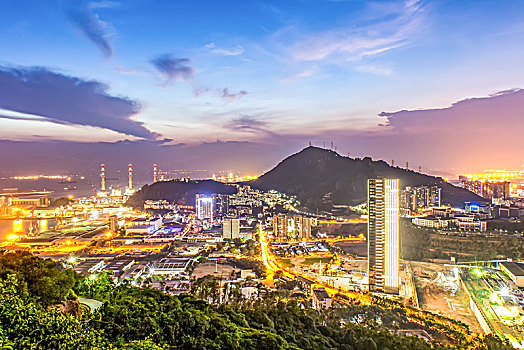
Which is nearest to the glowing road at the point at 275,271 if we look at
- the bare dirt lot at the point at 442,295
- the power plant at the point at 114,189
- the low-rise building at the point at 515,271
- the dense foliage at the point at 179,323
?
the dense foliage at the point at 179,323

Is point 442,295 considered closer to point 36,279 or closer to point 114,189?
point 36,279

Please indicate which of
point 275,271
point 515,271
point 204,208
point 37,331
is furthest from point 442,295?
point 204,208

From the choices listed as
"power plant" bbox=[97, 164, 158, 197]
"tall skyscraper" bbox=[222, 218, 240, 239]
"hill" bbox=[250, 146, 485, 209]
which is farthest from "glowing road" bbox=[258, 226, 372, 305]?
"power plant" bbox=[97, 164, 158, 197]

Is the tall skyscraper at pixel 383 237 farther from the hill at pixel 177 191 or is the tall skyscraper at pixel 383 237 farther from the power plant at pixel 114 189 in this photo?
the power plant at pixel 114 189

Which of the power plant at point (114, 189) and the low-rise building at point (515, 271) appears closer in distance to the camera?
the low-rise building at point (515, 271)

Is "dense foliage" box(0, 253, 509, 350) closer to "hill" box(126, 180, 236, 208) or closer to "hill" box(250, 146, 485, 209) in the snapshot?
"hill" box(250, 146, 485, 209)
